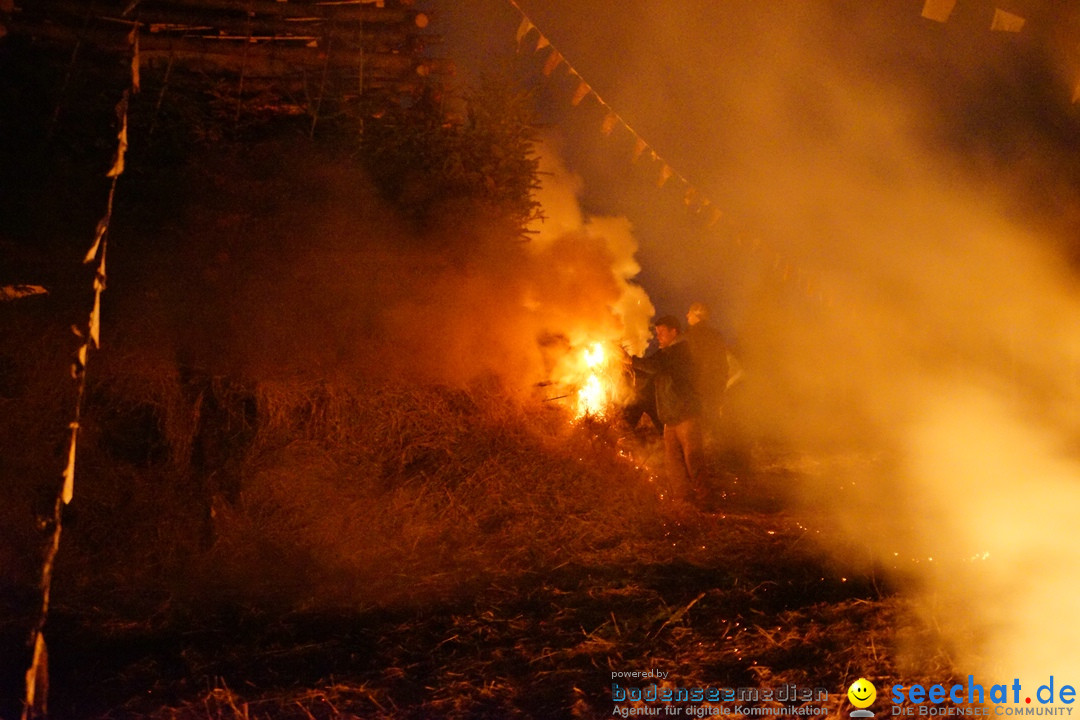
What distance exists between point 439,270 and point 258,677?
428cm

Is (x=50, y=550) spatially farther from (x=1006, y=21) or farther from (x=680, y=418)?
(x=1006, y=21)

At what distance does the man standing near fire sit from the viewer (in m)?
7.35

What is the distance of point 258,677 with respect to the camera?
13.0 ft

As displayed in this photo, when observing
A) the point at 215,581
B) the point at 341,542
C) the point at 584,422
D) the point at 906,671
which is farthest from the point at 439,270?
the point at 906,671

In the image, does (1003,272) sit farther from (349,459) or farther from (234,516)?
(234,516)

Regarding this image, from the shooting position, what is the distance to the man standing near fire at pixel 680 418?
7352mm

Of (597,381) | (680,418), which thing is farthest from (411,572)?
(597,381)

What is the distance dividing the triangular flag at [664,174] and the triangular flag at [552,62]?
2479mm

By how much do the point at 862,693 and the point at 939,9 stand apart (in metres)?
4.87

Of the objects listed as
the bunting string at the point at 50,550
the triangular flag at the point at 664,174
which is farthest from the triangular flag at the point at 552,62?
the bunting string at the point at 50,550

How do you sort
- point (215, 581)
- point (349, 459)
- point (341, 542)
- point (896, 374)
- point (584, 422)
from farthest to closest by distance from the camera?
1. point (896, 374)
2. point (584, 422)
3. point (349, 459)
4. point (341, 542)
5. point (215, 581)

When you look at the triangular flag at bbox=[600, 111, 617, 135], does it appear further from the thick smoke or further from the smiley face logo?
the smiley face logo

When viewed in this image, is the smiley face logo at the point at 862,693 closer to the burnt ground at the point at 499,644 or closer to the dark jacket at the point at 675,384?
the burnt ground at the point at 499,644

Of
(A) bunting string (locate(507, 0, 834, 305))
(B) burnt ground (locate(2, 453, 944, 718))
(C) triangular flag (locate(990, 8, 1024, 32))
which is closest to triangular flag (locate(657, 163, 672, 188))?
(A) bunting string (locate(507, 0, 834, 305))
